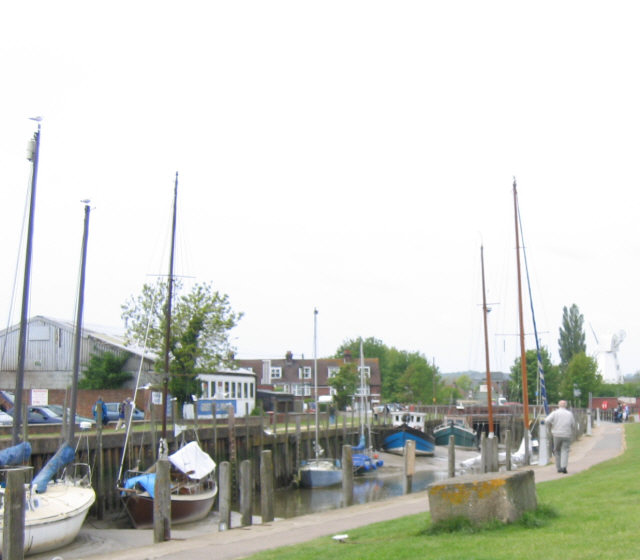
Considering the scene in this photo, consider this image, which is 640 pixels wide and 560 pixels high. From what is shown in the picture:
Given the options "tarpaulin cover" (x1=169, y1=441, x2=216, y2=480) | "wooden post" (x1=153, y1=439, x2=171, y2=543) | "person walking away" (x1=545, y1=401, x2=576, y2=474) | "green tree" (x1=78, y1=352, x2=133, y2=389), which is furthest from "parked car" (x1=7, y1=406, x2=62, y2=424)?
"person walking away" (x1=545, y1=401, x2=576, y2=474)

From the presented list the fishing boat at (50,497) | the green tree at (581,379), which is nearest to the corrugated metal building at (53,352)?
the fishing boat at (50,497)

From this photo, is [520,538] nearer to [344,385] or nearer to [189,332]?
[189,332]

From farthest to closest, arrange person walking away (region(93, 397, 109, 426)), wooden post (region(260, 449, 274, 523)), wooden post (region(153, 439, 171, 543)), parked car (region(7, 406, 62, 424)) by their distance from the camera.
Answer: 1. parked car (region(7, 406, 62, 424))
2. person walking away (region(93, 397, 109, 426))
3. wooden post (region(260, 449, 274, 523))
4. wooden post (region(153, 439, 171, 543))

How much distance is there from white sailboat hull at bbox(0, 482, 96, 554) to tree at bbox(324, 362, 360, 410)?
230 feet

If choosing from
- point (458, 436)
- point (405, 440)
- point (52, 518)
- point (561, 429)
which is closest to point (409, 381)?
point (458, 436)

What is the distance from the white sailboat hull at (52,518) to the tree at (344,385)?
230 feet

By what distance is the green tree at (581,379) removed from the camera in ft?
318

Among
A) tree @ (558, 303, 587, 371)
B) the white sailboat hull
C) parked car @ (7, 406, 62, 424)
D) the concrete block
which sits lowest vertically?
the white sailboat hull

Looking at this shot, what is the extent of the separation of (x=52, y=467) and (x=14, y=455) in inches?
46.7

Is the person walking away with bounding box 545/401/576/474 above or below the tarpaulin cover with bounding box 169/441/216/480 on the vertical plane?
above

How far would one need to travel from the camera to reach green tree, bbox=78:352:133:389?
5434 cm

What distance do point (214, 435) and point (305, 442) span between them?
9502 millimetres

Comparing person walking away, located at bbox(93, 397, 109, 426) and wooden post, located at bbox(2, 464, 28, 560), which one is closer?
wooden post, located at bbox(2, 464, 28, 560)

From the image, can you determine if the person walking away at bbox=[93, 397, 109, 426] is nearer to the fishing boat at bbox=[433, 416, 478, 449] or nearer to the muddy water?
the muddy water
